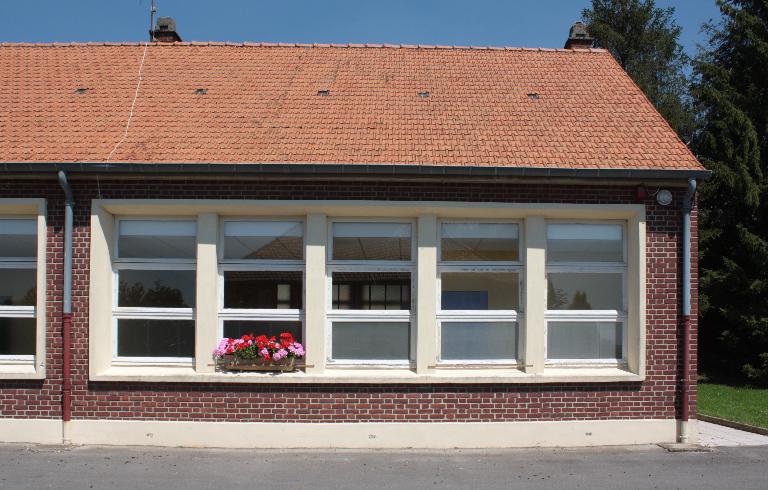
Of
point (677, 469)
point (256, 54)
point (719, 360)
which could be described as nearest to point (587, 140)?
point (677, 469)

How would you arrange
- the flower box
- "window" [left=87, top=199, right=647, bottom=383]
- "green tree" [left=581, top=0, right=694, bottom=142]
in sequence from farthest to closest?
"green tree" [left=581, top=0, right=694, bottom=142]
"window" [left=87, top=199, right=647, bottom=383]
the flower box

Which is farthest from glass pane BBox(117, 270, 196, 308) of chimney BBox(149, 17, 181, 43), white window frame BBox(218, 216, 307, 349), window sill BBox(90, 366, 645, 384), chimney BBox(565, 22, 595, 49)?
chimney BBox(565, 22, 595, 49)

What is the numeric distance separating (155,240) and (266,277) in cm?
146

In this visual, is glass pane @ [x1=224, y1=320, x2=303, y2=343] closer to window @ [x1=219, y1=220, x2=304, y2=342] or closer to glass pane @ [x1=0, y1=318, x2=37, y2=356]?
window @ [x1=219, y1=220, x2=304, y2=342]

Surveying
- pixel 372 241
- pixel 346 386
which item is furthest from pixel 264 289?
pixel 346 386

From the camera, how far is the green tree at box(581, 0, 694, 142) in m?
27.2

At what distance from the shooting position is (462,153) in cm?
913

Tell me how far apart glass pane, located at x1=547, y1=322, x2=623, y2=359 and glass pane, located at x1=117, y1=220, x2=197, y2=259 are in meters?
4.62

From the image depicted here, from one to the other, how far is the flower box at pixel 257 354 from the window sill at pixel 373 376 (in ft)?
0.31

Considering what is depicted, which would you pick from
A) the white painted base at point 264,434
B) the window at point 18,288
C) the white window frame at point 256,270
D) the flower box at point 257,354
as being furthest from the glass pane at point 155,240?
the white painted base at point 264,434

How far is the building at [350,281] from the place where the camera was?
8.72 metres

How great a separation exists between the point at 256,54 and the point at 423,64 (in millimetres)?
2743

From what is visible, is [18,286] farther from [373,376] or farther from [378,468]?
[378,468]

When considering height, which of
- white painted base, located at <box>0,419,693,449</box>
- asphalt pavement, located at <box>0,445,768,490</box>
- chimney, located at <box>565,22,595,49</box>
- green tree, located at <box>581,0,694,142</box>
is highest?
green tree, located at <box>581,0,694,142</box>
